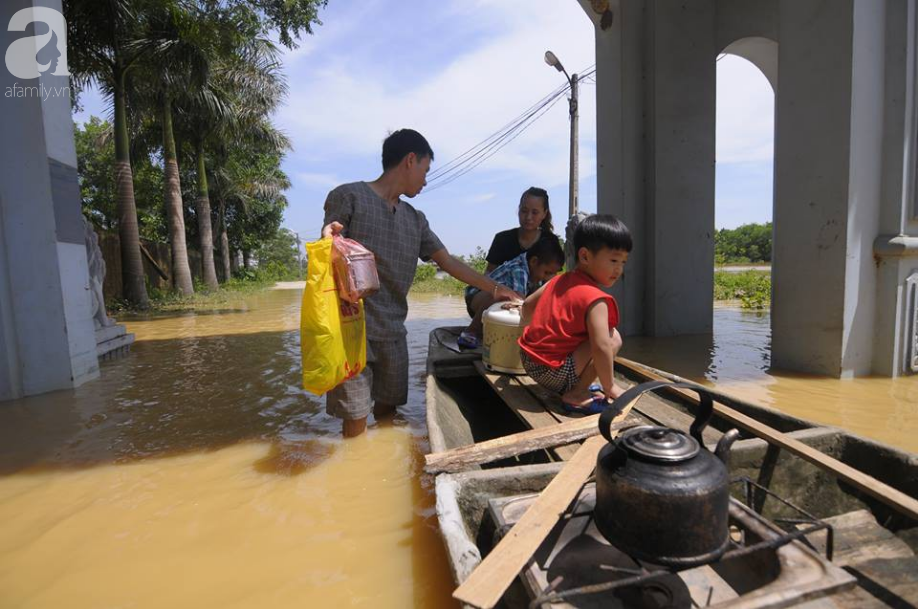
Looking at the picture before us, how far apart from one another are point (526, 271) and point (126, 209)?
11782mm

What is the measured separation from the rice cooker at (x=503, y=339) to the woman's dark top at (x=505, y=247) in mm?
1332

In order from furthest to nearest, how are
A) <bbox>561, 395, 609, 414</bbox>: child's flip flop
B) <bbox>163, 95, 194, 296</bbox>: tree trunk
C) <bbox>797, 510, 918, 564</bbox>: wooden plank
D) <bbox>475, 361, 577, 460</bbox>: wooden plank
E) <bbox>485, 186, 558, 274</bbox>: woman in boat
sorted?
<bbox>163, 95, 194, 296</bbox>: tree trunk < <bbox>485, 186, 558, 274</bbox>: woman in boat < <bbox>561, 395, 609, 414</bbox>: child's flip flop < <bbox>475, 361, 577, 460</bbox>: wooden plank < <bbox>797, 510, 918, 564</bbox>: wooden plank

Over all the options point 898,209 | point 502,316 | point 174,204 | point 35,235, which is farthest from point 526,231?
point 174,204

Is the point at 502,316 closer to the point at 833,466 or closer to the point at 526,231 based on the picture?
the point at 526,231

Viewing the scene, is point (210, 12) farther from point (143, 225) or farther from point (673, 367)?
point (143, 225)

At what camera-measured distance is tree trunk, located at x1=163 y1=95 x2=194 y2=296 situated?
1430 centimetres

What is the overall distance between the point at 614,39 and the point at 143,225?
2453 centimetres

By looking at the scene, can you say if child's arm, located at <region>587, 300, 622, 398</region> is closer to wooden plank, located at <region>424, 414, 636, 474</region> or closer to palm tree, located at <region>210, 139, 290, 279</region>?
wooden plank, located at <region>424, 414, 636, 474</region>

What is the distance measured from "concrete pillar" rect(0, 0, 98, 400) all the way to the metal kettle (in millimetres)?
5481

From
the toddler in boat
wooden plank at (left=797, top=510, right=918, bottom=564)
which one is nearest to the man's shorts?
the toddler in boat

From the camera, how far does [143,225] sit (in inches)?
941

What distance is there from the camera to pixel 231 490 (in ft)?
8.68

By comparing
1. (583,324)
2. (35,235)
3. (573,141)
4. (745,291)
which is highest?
(573,141)

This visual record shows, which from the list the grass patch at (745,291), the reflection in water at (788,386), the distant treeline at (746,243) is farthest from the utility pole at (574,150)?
the distant treeline at (746,243)
